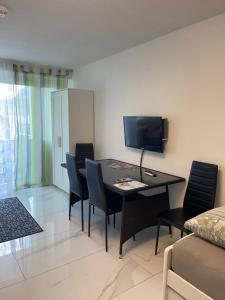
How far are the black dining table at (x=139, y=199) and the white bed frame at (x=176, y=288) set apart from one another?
859 mm

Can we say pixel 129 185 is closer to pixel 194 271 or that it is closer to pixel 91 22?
pixel 194 271

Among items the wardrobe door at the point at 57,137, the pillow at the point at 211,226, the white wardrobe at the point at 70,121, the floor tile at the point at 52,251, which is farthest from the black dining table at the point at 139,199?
the wardrobe door at the point at 57,137

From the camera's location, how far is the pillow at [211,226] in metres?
1.39

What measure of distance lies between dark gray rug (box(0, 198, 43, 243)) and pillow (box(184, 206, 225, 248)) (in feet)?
7.05

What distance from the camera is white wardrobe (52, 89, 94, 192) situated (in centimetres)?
405

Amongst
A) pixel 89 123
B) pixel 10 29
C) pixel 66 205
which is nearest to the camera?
pixel 10 29

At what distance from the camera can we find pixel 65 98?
13.3 ft

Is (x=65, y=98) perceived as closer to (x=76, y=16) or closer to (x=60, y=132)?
(x=60, y=132)

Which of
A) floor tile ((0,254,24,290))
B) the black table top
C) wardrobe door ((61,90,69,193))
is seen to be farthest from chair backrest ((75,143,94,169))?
floor tile ((0,254,24,290))

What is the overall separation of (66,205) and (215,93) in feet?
9.00

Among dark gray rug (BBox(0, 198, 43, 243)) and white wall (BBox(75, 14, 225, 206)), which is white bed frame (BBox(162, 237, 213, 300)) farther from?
dark gray rug (BBox(0, 198, 43, 243))

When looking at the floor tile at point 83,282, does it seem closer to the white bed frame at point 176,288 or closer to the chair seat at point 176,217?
the chair seat at point 176,217

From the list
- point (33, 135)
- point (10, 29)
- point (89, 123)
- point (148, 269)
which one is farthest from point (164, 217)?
point (33, 135)

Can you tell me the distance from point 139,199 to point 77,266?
0.93 m
